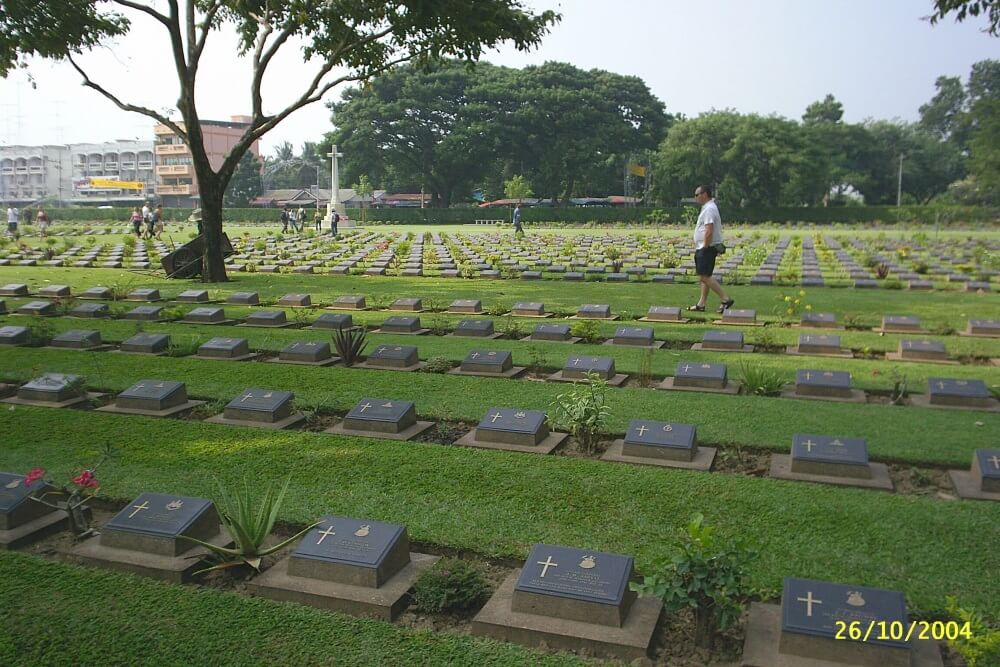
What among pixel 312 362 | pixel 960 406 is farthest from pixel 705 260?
pixel 312 362

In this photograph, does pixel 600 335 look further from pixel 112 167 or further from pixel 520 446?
pixel 112 167

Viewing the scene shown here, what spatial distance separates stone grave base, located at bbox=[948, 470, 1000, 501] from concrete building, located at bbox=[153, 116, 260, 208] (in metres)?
86.3

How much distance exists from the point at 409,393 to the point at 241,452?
1900 mm

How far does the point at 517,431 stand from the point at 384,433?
1.03 metres

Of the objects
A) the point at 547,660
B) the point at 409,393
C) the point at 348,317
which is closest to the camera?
the point at 547,660

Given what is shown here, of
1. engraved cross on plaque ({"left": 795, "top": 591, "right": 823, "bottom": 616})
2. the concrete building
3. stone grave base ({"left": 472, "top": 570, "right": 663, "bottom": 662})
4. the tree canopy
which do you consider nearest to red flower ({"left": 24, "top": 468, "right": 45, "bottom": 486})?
stone grave base ({"left": 472, "top": 570, "right": 663, "bottom": 662})

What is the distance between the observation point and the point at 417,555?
3.98m

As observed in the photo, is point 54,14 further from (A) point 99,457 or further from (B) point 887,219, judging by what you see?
(B) point 887,219

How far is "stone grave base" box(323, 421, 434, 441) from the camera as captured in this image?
230 inches

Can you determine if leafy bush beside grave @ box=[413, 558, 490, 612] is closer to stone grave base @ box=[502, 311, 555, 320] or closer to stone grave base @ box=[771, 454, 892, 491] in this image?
stone grave base @ box=[771, 454, 892, 491]

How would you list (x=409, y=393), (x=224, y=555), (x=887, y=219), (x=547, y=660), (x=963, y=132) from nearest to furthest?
(x=547, y=660), (x=224, y=555), (x=409, y=393), (x=887, y=219), (x=963, y=132)

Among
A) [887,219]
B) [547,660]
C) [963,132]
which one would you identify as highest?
[963,132]

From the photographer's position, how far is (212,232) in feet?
53.6

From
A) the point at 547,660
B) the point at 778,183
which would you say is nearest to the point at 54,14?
the point at 547,660
